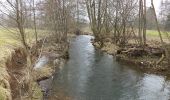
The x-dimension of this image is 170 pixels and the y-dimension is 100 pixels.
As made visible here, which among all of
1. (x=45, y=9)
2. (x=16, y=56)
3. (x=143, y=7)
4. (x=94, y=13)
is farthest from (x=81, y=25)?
(x=16, y=56)

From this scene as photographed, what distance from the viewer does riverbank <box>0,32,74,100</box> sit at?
65.0ft

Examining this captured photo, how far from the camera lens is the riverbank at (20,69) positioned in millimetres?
19820

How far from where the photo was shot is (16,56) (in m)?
32.4

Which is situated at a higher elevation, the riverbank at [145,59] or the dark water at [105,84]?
the riverbank at [145,59]

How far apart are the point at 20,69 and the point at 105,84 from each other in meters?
7.74

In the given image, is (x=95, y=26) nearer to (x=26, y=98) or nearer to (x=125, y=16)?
(x=125, y=16)

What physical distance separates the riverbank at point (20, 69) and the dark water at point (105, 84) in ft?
4.16

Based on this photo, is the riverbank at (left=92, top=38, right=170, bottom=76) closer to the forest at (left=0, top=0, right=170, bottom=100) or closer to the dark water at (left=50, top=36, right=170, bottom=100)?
the forest at (left=0, top=0, right=170, bottom=100)

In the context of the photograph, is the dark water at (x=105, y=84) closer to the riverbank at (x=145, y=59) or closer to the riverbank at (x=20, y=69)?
the riverbank at (x=20, y=69)

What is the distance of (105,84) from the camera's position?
27.7 metres

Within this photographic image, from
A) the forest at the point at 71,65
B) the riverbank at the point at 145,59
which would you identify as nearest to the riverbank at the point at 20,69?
the forest at the point at 71,65

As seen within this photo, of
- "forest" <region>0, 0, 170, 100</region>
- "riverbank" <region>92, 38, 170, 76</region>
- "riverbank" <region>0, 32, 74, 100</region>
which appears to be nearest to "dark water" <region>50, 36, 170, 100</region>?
"forest" <region>0, 0, 170, 100</region>

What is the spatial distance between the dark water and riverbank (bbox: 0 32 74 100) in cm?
127

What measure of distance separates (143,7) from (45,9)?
59.1 ft
